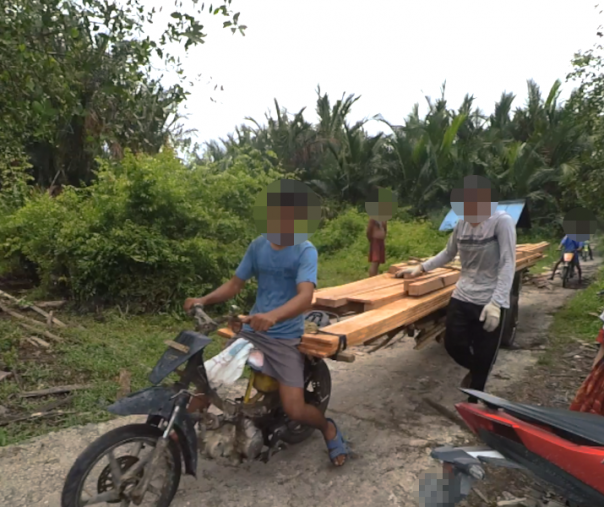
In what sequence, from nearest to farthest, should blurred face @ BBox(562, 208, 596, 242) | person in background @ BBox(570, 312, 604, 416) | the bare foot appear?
person in background @ BBox(570, 312, 604, 416) < the bare foot < blurred face @ BBox(562, 208, 596, 242)

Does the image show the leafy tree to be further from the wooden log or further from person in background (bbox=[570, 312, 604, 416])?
person in background (bbox=[570, 312, 604, 416])

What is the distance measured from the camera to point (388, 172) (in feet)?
63.4

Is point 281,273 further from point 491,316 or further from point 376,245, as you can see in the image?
point 376,245

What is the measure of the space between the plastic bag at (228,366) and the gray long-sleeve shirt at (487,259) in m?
1.84

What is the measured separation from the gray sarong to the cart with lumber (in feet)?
0.22

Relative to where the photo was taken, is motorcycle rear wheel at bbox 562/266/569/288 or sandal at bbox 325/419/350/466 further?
motorcycle rear wheel at bbox 562/266/569/288

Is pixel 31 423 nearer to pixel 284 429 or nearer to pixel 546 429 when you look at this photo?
pixel 284 429

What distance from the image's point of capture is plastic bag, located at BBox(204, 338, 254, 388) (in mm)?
2773

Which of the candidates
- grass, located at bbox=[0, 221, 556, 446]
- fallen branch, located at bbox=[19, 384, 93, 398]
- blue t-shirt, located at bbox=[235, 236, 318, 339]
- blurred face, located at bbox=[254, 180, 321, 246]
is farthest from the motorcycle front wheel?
fallen branch, located at bbox=[19, 384, 93, 398]

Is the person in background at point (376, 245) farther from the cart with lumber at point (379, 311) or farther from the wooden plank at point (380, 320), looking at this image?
the wooden plank at point (380, 320)

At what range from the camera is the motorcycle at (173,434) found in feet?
7.77

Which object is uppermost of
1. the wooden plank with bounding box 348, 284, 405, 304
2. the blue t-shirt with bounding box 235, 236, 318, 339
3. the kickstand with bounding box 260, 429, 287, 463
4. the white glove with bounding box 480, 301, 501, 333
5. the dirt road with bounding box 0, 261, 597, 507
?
the blue t-shirt with bounding box 235, 236, 318, 339

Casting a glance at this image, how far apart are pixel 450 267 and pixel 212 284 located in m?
3.28

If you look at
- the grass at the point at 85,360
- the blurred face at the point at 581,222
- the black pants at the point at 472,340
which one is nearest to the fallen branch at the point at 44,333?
the grass at the point at 85,360
